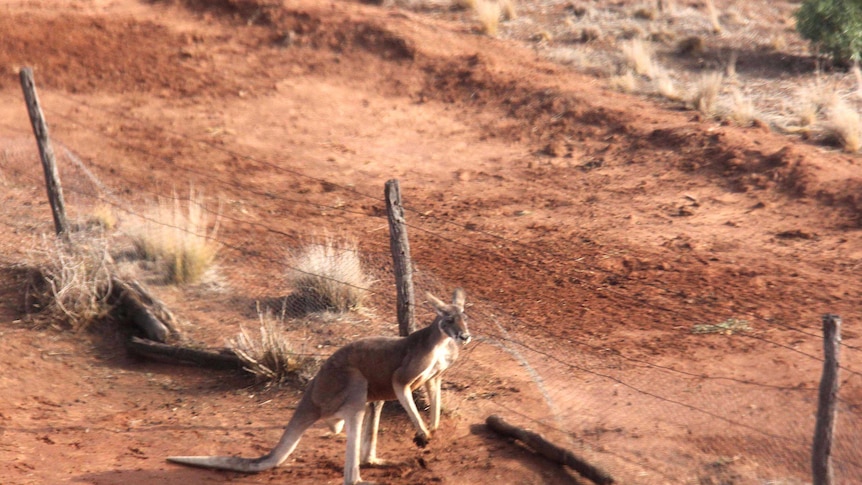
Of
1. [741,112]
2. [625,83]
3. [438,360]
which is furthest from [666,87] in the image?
[438,360]

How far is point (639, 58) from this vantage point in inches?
609

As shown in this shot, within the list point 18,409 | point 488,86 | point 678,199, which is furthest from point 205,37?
point 18,409

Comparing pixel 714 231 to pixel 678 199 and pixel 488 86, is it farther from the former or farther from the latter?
pixel 488 86

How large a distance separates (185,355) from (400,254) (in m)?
2.51

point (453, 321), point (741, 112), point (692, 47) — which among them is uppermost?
point (692, 47)

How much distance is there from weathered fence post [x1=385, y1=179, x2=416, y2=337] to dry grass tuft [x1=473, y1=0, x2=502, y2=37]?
10.5 meters

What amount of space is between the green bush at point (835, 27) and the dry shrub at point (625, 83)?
9.19ft

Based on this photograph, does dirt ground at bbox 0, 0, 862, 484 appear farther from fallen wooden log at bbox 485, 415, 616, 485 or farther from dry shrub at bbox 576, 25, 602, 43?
dry shrub at bbox 576, 25, 602, 43

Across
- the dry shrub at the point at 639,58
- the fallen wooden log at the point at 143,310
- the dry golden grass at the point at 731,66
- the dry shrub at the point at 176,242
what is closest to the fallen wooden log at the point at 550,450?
the fallen wooden log at the point at 143,310

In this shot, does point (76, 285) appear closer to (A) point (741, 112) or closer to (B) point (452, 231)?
(B) point (452, 231)

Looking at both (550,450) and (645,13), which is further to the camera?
(645,13)

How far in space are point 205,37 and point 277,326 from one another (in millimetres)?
10331

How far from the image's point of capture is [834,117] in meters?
12.7

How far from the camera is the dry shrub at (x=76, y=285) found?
9.12m
